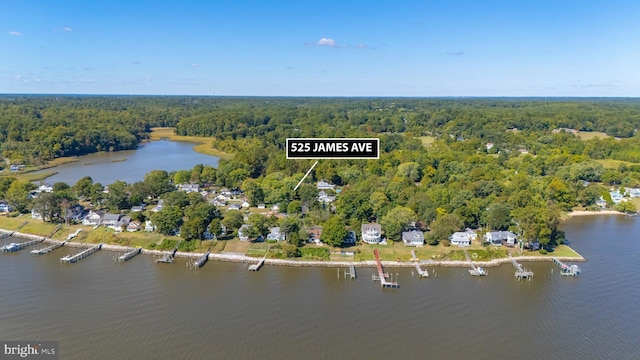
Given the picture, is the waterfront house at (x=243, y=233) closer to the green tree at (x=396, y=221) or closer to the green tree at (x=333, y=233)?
the green tree at (x=333, y=233)

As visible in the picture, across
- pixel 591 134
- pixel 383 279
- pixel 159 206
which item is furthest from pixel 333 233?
pixel 591 134

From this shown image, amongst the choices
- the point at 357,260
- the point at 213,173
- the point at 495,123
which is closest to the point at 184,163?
the point at 213,173

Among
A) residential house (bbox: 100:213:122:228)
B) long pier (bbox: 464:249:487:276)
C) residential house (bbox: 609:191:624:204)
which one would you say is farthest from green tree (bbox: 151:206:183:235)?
residential house (bbox: 609:191:624:204)

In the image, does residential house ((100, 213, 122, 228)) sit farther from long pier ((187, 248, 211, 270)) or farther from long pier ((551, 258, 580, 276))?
long pier ((551, 258, 580, 276))

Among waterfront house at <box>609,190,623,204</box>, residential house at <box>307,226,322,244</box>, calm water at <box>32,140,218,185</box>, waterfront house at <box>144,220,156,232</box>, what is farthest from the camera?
calm water at <box>32,140,218,185</box>

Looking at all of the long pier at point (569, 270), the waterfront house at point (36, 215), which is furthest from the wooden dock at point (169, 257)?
the long pier at point (569, 270)

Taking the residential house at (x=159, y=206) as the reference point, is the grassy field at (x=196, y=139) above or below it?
above
